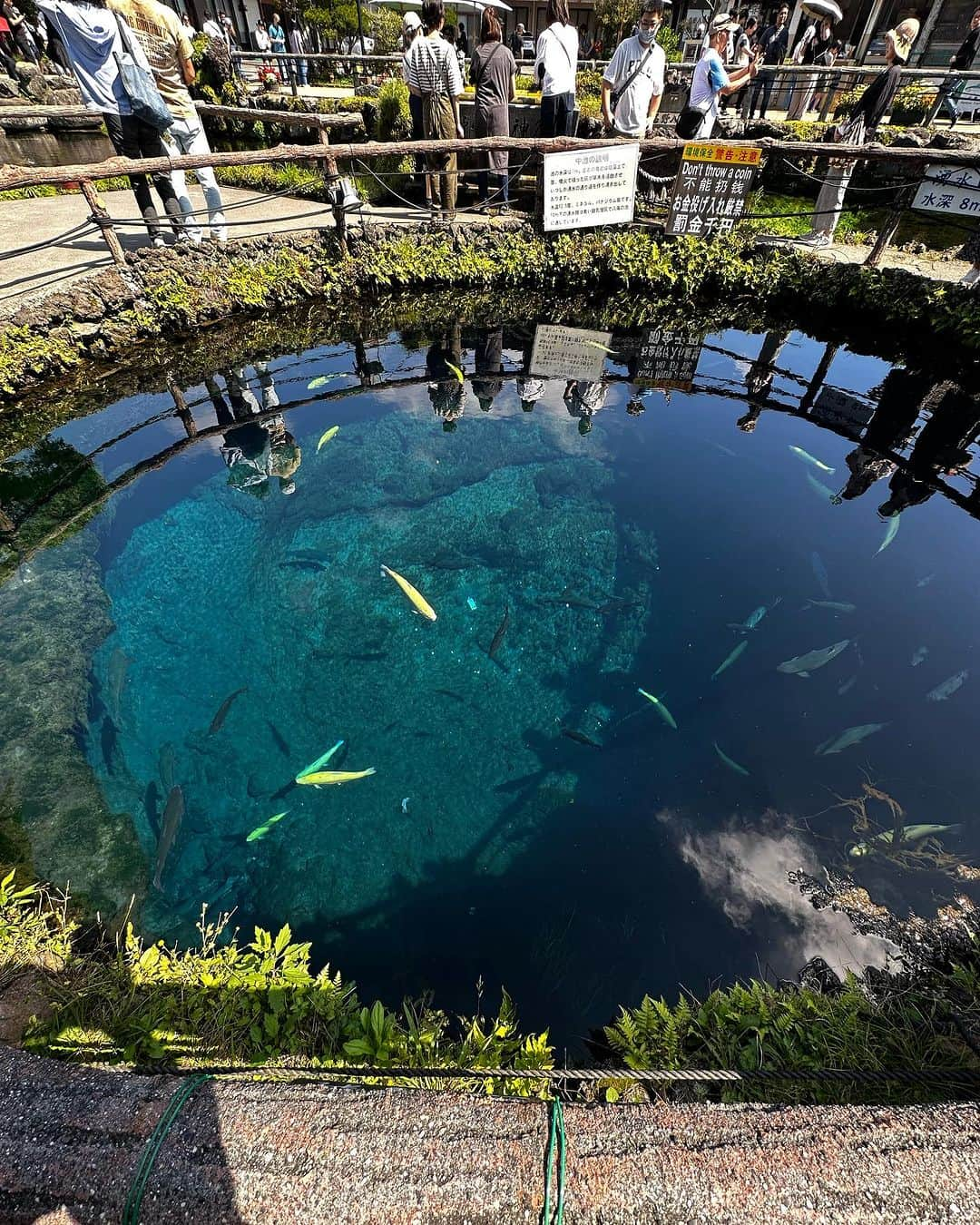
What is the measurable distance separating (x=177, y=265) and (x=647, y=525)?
644 centimetres

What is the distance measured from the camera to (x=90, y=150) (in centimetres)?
1245

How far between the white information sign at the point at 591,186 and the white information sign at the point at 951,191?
3.47 meters

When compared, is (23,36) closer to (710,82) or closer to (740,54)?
(740,54)

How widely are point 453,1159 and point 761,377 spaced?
785 cm

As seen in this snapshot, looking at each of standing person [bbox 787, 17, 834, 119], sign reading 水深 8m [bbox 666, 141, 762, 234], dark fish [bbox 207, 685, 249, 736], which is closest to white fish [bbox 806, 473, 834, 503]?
sign reading 水深 8m [bbox 666, 141, 762, 234]

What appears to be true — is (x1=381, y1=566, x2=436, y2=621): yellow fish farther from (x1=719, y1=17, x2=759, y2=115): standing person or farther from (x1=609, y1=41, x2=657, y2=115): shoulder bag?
(x1=719, y1=17, x2=759, y2=115): standing person

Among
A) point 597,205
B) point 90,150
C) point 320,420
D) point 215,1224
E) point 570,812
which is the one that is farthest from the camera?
point 90,150

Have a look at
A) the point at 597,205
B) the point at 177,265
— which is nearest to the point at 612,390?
the point at 597,205

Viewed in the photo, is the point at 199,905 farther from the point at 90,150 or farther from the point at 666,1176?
the point at 90,150

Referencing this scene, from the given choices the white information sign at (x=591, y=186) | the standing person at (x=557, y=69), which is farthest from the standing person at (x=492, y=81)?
the white information sign at (x=591, y=186)

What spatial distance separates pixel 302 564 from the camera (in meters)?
4.73

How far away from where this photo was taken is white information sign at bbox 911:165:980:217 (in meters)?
6.41

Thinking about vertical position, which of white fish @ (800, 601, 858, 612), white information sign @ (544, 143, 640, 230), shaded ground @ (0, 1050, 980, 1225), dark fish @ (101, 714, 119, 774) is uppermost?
white information sign @ (544, 143, 640, 230)

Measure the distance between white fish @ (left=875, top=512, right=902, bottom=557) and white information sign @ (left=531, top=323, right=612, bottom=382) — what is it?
3557 millimetres
